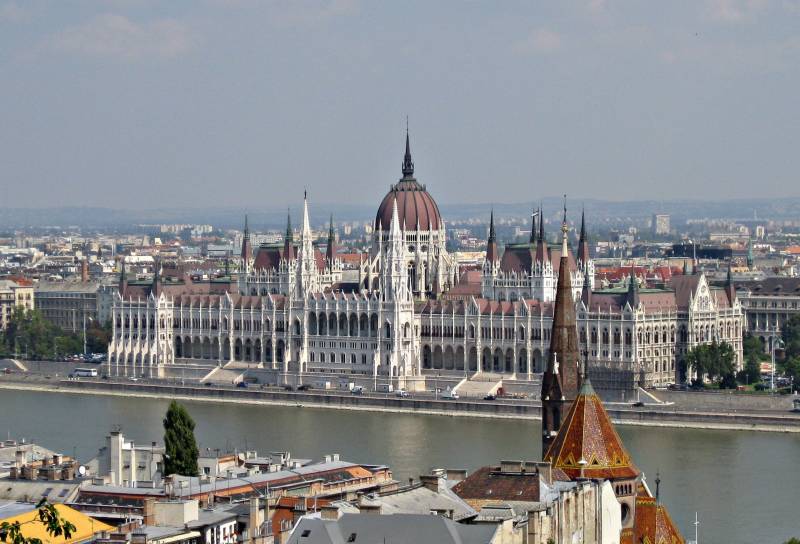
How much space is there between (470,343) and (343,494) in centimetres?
4462

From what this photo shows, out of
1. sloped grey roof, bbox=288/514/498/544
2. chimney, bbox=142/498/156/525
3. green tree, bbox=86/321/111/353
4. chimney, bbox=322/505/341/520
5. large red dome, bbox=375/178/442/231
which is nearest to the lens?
→ sloped grey roof, bbox=288/514/498/544

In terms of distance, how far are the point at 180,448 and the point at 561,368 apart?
22.6 ft

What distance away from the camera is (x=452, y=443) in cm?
5853

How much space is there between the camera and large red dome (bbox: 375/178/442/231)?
84.6m

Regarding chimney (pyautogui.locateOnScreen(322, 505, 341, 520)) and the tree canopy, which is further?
the tree canopy

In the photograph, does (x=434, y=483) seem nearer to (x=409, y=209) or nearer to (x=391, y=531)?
(x=391, y=531)

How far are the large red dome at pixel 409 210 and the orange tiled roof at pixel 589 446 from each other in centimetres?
5387

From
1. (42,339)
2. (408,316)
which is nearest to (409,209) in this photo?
(408,316)

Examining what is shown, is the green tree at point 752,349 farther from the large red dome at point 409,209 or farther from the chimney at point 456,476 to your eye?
the chimney at point 456,476

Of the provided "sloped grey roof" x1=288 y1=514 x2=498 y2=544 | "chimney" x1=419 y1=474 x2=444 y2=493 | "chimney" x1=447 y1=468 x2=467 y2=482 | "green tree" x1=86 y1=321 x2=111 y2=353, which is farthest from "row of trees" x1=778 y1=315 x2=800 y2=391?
"sloped grey roof" x1=288 y1=514 x2=498 y2=544

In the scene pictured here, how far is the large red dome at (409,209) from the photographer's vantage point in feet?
278

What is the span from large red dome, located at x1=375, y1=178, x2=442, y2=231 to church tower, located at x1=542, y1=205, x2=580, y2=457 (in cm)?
4877

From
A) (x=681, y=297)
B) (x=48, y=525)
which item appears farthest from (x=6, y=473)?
(x=681, y=297)

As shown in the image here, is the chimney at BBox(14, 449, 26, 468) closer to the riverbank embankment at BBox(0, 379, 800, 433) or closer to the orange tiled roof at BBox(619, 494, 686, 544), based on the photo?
the orange tiled roof at BBox(619, 494, 686, 544)
